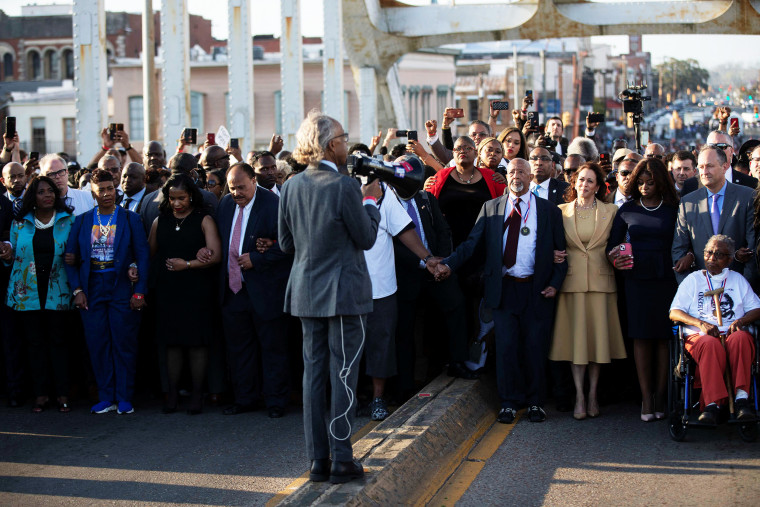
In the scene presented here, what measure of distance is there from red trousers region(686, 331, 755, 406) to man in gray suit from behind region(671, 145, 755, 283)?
0.79 metres

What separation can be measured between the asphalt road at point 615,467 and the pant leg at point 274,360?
204cm

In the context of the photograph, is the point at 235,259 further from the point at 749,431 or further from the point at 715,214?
the point at 749,431

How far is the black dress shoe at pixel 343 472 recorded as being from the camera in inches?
241

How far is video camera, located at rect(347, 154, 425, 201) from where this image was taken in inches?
251

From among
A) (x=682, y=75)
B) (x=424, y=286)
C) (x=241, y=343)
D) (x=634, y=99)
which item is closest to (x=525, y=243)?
(x=424, y=286)

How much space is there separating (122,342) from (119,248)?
833mm

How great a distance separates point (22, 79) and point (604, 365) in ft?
238

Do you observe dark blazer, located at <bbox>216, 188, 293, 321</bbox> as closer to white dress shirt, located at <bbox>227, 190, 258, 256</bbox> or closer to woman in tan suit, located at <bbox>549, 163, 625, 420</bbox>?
white dress shirt, located at <bbox>227, 190, 258, 256</bbox>

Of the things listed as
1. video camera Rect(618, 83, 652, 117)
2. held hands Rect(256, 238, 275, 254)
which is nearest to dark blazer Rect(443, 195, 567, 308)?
held hands Rect(256, 238, 275, 254)

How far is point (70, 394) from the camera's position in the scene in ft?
31.4

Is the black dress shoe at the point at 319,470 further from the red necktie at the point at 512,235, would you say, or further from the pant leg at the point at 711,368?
the pant leg at the point at 711,368

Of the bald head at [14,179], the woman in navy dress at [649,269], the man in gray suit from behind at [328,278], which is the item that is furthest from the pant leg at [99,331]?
the woman in navy dress at [649,269]

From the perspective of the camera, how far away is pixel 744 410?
24.4 ft

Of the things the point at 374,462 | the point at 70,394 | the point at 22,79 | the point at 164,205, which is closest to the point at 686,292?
the point at 374,462
